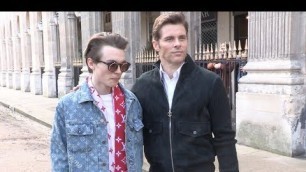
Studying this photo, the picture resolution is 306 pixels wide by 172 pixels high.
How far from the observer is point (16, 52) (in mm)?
26406

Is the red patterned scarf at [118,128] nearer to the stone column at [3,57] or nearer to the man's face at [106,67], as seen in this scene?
the man's face at [106,67]

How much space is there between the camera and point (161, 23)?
7.91 feet

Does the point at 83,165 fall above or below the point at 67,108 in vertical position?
below

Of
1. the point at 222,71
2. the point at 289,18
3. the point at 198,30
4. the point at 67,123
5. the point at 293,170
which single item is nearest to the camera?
the point at 67,123

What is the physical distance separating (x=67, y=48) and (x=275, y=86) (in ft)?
38.7

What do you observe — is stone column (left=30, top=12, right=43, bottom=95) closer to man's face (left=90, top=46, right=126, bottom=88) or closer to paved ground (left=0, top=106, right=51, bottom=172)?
paved ground (left=0, top=106, right=51, bottom=172)

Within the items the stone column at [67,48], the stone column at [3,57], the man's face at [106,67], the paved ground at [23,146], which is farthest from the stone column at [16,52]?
the man's face at [106,67]

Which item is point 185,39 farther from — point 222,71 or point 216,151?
point 222,71

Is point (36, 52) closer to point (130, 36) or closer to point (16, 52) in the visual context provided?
point (16, 52)

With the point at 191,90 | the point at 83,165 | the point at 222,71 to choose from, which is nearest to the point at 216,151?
the point at 191,90

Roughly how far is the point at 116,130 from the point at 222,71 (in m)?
5.55

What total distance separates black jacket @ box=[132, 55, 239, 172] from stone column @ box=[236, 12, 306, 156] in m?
3.67

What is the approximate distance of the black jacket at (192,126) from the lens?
2393 mm

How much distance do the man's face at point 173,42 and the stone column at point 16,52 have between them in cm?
2493
